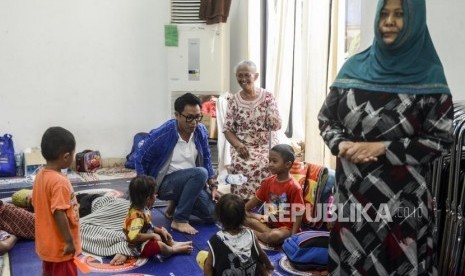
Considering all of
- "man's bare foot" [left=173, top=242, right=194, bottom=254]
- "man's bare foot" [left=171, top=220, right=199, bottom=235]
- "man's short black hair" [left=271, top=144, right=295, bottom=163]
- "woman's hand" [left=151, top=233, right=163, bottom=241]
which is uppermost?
"man's short black hair" [left=271, top=144, right=295, bottom=163]

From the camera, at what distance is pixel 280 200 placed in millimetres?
2949

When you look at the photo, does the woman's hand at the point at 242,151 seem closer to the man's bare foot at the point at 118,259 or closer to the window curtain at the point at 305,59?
the window curtain at the point at 305,59

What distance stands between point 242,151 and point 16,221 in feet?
5.38

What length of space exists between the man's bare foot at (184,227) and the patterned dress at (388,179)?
1.49 meters

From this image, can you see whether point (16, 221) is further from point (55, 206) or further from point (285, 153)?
point (285, 153)

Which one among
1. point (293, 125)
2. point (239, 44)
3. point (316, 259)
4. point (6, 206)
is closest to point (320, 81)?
point (293, 125)

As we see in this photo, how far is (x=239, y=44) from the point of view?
5.43 meters

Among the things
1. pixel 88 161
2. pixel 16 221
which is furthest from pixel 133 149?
pixel 16 221

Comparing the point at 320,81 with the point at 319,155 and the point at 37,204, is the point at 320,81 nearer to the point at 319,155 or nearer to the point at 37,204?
the point at 319,155

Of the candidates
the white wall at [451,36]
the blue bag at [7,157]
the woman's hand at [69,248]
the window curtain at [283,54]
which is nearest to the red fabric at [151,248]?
the woman's hand at [69,248]

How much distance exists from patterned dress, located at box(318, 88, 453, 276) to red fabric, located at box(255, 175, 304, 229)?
3.49 feet

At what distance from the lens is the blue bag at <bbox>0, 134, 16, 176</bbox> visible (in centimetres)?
482

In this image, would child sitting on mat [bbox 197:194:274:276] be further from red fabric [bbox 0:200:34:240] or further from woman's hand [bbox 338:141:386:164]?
red fabric [bbox 0:200:34:240]

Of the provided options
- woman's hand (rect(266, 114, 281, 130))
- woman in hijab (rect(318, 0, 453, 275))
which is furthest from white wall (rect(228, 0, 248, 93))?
woman in hijab (rect(318, 0, 453, 275))
